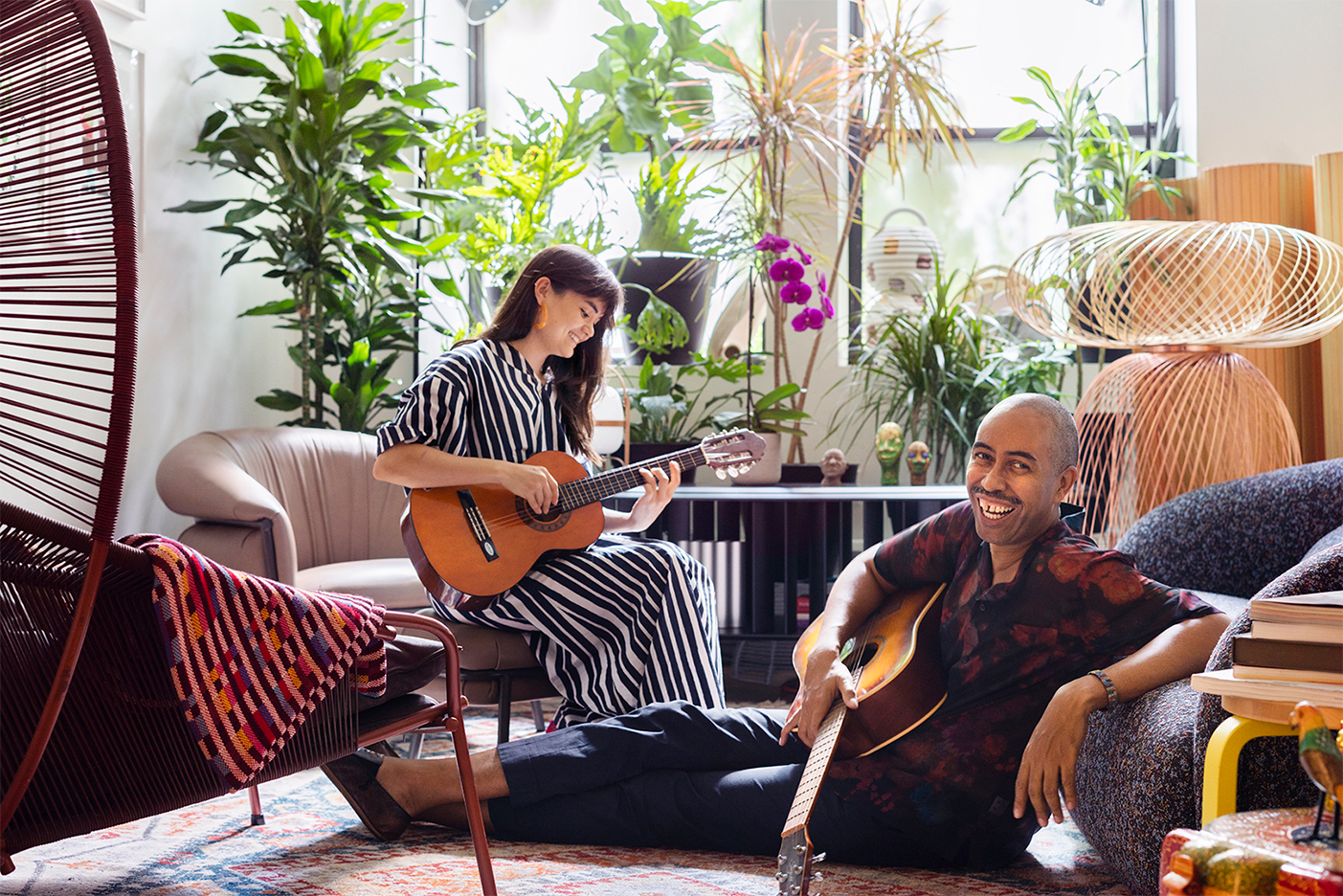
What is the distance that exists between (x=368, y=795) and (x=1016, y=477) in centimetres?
115

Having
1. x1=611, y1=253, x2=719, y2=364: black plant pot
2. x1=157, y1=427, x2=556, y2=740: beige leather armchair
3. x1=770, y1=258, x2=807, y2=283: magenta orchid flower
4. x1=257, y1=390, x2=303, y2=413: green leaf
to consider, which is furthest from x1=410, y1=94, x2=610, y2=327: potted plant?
x1=157, y1=427, x2=556, y2=740: beige leather armchair

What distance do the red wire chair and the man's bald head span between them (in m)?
1.00

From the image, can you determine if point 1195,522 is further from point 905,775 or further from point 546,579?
point 546,579

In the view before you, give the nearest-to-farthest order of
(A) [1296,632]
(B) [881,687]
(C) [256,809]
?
(A) [1296,632] → (B) [881,687] → (C) [256,809]

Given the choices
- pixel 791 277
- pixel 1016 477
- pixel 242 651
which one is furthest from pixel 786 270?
pixel 242 651

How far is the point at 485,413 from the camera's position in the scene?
226cm

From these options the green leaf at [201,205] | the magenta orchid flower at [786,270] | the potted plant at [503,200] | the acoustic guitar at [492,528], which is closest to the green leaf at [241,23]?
the green leaf at [201,205]

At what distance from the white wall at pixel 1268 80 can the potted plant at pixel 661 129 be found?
181 cm

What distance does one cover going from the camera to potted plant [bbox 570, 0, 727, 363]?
3727 millimetres

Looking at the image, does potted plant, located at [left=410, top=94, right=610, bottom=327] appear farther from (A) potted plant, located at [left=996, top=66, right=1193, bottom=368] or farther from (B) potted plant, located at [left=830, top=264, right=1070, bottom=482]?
(A) potted plant, located at [left=996, top=66, right=1193, bottom=368]

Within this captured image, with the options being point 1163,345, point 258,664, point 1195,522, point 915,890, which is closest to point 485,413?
point 258,664

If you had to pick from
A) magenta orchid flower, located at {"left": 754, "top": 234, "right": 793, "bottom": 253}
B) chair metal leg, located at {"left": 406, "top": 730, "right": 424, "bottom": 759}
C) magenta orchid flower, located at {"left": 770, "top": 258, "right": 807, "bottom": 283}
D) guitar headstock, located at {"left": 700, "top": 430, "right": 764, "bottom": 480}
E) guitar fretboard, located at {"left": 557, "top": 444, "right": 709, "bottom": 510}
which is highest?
magenta orchid flower, located at {"left": 754, "top": 234, "right": 793, "bottom": 253}

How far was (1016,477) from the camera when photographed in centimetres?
155

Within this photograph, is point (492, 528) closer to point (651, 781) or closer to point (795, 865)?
point (651, 781)
